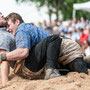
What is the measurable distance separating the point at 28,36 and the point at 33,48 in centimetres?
25

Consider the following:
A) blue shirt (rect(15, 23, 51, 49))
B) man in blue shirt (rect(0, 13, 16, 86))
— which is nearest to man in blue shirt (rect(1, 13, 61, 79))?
blue shirt (rect(15, 23, 51, 49))

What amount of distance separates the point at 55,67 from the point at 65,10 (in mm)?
37224

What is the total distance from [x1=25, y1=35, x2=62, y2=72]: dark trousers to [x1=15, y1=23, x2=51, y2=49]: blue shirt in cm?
15

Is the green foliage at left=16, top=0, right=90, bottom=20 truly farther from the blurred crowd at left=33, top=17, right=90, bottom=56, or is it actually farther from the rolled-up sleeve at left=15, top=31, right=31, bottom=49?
the rolled-up sleeve at left=15, top=31, right=31, bottom=49

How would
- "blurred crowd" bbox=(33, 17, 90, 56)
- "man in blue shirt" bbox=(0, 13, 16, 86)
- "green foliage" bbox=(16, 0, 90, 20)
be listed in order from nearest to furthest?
"man in blue shirt" bbox=(0, 13, 16, 86), "blurred crowd" bbox=(33, 17, 90, 56), "green foliage" bbox=(16, 0, 90, 20)

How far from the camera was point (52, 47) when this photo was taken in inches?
157

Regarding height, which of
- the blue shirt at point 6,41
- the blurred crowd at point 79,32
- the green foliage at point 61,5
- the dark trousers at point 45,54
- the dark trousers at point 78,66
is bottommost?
the green foliage at point 61,5

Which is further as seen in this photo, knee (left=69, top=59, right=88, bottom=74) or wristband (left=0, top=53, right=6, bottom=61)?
knee (left=69, top=59, right=88, bottom=74)

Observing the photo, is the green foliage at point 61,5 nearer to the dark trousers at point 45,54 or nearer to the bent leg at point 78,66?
the bent leg at point 78,66

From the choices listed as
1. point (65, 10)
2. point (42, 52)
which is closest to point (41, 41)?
point (42, 52)

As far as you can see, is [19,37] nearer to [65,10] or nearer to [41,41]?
[41,41]

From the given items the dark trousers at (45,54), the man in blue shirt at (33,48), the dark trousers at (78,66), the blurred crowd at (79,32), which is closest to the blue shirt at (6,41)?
the man in blue shirt at (33,48)

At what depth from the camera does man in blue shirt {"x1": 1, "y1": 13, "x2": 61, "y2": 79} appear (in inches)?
151

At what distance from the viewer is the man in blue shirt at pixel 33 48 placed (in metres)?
3.83
